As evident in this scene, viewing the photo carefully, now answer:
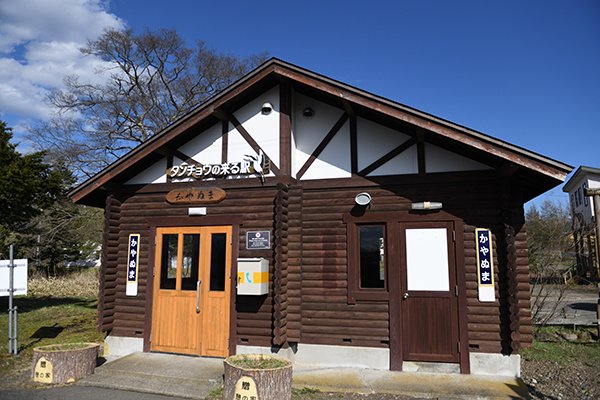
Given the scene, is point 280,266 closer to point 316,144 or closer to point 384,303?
point 384,303

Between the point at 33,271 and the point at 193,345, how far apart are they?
21.2m

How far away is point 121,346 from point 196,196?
3.29m

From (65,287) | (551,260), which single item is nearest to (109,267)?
(551,260)

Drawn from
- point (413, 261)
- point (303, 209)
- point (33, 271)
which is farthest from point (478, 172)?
point (33, 271)

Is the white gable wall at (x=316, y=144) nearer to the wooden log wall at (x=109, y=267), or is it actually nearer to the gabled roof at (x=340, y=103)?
the gabled roof at (x=340, y=103)

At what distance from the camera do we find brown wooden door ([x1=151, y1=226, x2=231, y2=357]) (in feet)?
26.1

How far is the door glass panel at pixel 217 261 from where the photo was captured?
8.09 m

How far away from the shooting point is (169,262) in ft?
27.8

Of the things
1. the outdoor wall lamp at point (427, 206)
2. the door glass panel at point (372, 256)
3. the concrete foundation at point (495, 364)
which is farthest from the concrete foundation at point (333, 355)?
the outdoor wall lamp at point (427, 206)

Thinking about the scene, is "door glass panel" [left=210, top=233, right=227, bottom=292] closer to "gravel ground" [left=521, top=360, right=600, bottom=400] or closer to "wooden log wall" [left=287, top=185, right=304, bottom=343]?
"wooden log wall" [left=287, top=185, right=304, bottom=343]

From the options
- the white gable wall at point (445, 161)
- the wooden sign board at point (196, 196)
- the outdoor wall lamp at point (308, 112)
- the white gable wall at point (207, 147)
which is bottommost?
the wooden sign board at point (196, 196)

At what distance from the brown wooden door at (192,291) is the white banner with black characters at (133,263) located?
46 cm

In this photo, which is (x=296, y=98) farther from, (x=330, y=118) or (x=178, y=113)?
(x=178, y=113)

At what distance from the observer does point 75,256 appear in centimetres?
2712
